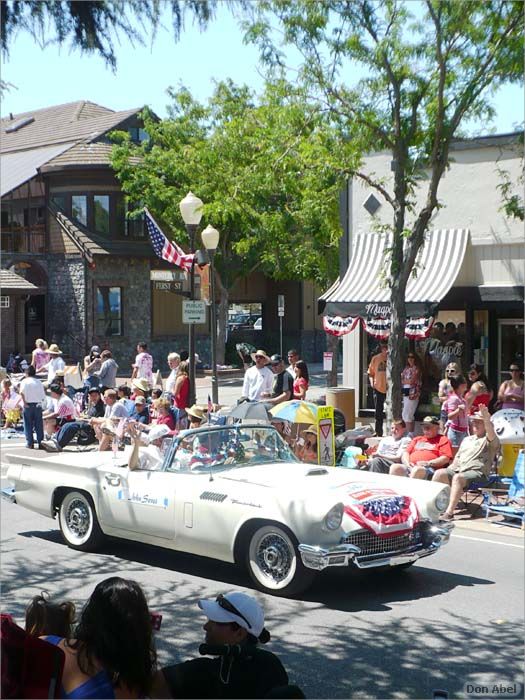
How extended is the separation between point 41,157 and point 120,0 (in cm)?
3255

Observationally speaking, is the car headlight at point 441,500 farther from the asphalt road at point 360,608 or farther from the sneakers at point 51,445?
the sneakers at point 51,445

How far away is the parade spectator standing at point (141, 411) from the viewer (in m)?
16.4

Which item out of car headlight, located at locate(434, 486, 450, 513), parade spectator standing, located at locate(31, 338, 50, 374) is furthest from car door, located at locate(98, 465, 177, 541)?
parade spectator standing, located at locate(31, 338, 50, 374)

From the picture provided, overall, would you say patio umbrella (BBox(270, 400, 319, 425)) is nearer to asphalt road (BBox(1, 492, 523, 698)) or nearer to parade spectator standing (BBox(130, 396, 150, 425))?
asphalt road (BBox(1, 492, 523, 698))

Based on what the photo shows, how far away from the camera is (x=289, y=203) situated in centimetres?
2822

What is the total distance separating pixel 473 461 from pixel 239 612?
24.9 ft

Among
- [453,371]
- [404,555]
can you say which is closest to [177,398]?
[453,371]

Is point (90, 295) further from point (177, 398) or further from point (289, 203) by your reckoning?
point (177, 398)

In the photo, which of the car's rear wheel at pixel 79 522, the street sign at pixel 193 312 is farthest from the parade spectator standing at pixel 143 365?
the car's rear wheel at pixel 79 522

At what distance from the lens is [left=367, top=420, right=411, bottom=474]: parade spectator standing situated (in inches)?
486

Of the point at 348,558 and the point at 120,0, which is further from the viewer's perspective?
the point at 348,558

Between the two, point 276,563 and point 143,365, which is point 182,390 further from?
point 276,563

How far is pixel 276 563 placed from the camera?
819 centimetres

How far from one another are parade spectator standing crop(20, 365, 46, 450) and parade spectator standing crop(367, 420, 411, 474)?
7.24 m
